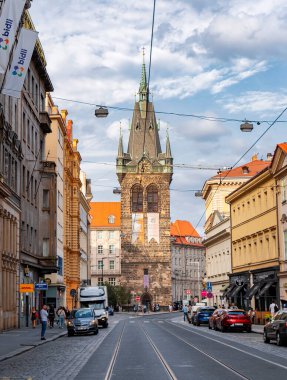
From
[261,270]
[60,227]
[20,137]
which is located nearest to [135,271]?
[60,227]

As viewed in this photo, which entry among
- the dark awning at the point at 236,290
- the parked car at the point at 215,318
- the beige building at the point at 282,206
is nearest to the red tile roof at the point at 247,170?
the dark awning at the point at 236,290

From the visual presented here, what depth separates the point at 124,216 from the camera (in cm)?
14012

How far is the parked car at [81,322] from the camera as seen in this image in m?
42.8

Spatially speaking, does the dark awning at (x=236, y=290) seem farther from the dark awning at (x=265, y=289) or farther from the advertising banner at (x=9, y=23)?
the advertising banner at (x=9, y=23)

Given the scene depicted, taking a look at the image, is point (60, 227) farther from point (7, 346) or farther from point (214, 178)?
point (7, 346)

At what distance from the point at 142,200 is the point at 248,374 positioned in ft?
404

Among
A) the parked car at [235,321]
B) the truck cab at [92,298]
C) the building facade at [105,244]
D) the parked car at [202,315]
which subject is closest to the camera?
the parked car at [235,321]

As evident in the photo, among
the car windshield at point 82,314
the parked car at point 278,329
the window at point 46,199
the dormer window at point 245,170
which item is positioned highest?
the dormer window at point 245,170

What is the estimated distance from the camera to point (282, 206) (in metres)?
52.9

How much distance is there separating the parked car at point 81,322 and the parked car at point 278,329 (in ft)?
40.8

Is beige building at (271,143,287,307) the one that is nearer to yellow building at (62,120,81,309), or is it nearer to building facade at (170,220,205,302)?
yellow building at (62,120,81,309)

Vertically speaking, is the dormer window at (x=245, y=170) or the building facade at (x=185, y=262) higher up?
the dormer window at (x=245, y=170)

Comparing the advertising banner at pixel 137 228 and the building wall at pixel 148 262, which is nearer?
the building wall at pixel 148 262

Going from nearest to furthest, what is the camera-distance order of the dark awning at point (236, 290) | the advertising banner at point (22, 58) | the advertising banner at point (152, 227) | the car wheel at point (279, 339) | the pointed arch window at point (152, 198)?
the advertising banner at point (22, 58)
the car wheel at point (279, 339)
the dark awning at point (236, 290)
the advertising banner at point (152, 227)
the pointed arch window at point (152, 198)
